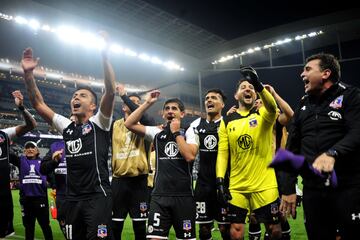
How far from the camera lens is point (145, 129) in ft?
15.3

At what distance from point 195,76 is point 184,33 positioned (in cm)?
655

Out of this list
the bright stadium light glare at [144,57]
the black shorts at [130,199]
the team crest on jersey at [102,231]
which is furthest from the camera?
the bright stadium light glare at [144,57]

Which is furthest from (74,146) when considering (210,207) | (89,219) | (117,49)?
(117,49)

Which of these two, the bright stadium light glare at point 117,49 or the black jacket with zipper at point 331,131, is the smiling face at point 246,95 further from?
the bright stadium light glare at point 117,49

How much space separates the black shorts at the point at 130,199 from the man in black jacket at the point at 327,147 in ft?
7.69

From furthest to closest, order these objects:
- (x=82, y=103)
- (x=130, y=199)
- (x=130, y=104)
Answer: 1. (x=130, y=104)
2. (x=130, y=199)
3. (x=82, y=103)

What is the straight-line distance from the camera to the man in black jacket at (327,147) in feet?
9.07

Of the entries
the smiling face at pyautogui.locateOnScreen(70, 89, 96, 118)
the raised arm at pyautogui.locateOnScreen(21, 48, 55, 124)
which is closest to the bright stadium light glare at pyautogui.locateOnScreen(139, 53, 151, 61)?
the raised arm at pyautogui.locateOnScreen(21, 48, 55, 124)

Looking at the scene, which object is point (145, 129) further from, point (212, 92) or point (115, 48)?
point (115, 48)

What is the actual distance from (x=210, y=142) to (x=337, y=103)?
2.34m

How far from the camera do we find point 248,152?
442cm

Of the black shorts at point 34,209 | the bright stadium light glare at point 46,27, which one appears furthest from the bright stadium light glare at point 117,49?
the black shorts at point 34,209

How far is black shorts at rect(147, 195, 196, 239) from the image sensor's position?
157 inches

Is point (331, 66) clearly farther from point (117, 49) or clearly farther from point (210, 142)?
point (117, 49)
